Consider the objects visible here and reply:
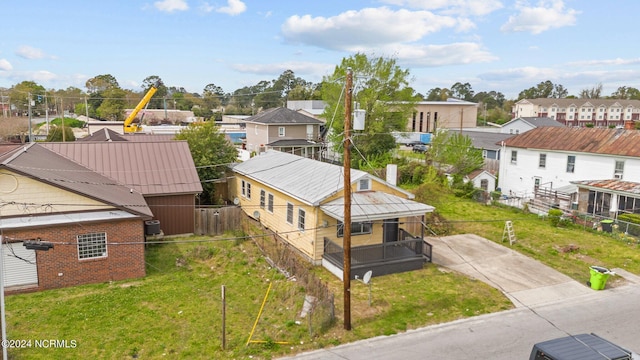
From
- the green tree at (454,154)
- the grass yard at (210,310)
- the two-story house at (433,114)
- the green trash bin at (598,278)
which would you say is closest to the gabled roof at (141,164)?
the grass yard at (210,310)

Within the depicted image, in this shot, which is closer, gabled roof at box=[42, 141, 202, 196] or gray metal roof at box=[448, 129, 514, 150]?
gabled roof at box=[42, 141, 202, 196]

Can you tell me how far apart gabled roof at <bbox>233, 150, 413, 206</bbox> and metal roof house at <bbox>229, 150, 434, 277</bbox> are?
0.05m

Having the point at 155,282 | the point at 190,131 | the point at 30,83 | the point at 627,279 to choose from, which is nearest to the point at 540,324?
the point at 627,279

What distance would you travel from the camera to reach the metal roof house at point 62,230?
15.7 m

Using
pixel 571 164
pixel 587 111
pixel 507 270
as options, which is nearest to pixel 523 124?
pixel 571 164

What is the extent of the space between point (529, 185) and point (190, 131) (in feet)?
87.6

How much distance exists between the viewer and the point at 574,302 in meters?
16.0

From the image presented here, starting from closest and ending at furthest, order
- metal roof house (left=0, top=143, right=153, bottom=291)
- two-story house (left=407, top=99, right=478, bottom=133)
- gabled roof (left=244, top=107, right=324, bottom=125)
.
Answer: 1. metal roof house (left=0, top=143, right=153, bottom=291)
2. gabled roof (left=244, top=107, right=324, bottom=125)
3. two-story house (left=407, top=99, right=478, bottom=133)

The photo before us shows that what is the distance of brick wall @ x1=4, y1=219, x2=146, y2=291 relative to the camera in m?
15.8

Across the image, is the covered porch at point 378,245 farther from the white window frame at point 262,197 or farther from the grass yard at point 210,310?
the white window frame at point 262,197

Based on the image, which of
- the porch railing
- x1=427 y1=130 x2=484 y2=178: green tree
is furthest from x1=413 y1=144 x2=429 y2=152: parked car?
the porch railing

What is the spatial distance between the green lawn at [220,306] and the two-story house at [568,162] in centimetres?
978

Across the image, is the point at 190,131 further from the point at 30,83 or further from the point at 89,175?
the point at 30,83

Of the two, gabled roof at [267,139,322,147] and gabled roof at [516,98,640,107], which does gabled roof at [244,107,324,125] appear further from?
gabled roof at [516,98,640,107]
